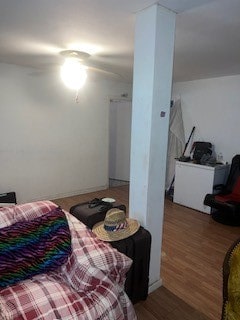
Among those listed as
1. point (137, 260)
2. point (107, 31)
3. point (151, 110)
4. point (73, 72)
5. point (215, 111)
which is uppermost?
point (107, 31)

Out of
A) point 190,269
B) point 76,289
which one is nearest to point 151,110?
point 76,289

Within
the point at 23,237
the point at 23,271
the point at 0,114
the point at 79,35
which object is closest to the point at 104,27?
the point at 79,35

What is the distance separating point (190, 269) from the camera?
225 centimetres

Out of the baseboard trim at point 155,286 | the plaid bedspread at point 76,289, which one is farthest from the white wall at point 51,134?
the baseboard trim at point 155,286

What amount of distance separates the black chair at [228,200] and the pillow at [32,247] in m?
2.44

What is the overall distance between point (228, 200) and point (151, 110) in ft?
7.40

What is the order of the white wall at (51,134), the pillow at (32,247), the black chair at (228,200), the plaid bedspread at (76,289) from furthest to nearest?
1. the white wall at (51,134)
2. the black chair at (228,200)
3. the pillow at (32,247)
4. the plaid bedspread at (76,289)

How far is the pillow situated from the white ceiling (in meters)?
1.50

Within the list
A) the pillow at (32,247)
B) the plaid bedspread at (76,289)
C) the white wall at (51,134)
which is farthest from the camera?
the white wall at (51,134)

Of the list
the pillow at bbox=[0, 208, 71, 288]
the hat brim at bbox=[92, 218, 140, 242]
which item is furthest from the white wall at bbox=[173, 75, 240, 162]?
the pillow at bbox=[0, 208, 71, 288]

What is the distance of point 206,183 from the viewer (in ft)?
11.9

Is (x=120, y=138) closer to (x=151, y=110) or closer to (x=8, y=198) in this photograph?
(x=8, y=198)

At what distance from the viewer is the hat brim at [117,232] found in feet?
5.41

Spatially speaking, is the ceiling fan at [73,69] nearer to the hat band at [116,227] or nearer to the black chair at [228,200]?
the hat band at [116,227]
